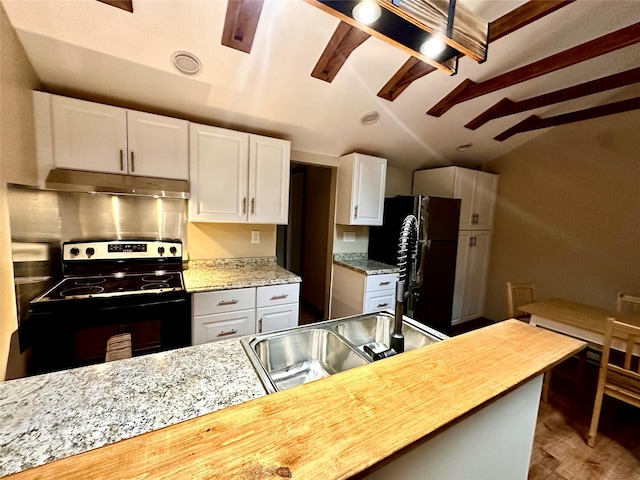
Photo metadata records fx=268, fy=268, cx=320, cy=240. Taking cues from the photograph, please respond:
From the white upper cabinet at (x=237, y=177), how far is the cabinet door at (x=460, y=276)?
254 cm

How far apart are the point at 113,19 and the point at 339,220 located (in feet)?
7.73

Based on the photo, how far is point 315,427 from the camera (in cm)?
49

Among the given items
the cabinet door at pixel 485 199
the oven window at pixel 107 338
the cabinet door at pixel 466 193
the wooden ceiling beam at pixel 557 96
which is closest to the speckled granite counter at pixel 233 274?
the oven window at pixel 107 338

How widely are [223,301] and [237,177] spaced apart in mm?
1031

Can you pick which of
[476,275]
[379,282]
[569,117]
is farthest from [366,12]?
[476,275]

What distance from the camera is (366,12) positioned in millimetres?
842

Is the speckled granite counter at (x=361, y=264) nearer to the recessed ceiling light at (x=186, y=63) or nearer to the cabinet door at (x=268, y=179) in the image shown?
the cabinet door at (x=268, y=179)

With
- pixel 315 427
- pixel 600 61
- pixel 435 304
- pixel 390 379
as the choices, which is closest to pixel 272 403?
pixel 315 427

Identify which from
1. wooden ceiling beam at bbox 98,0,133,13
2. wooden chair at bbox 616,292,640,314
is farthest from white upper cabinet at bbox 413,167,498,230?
wooden ceiling beam at bbox 98,0,133,13

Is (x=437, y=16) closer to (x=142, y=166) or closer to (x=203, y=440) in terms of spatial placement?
(x=203, y=440)

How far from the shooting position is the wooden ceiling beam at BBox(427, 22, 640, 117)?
180cm

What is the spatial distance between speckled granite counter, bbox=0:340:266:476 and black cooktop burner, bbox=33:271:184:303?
0.95 metres

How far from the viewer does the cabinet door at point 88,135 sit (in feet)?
5.59

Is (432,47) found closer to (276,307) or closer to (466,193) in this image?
(276,307)
